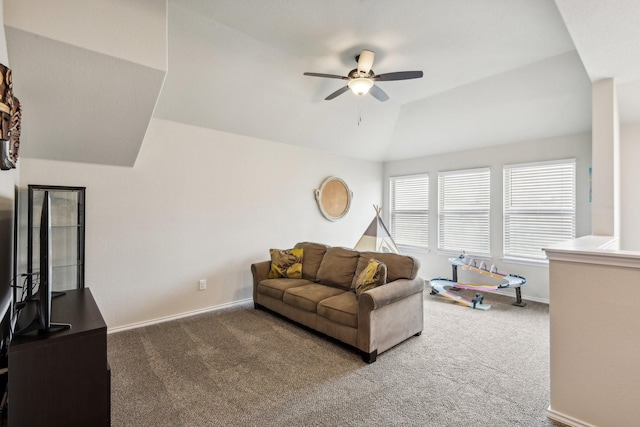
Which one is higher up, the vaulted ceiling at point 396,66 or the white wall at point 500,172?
the vaulted ceiling at point 396,66

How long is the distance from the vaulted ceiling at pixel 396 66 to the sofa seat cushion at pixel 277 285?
2.14 meters

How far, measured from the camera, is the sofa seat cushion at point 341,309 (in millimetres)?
2867

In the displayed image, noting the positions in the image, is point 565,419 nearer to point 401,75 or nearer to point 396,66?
point 401,75

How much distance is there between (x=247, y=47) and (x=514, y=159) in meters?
4.32

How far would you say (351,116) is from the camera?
15.9 ft

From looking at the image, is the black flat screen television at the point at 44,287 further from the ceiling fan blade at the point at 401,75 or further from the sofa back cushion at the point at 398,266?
the ceiling fan blade at the point at 401,75

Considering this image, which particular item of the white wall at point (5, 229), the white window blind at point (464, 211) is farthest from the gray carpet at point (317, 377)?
the white window blind at point (464, 211)

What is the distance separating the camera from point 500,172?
16.3 ft

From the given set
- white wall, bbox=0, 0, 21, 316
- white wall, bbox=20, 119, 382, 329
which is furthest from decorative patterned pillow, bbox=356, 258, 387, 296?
white wall, bbox=0, 0, 21, 316

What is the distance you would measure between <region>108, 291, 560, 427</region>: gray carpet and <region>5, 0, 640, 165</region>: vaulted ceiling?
218 cm

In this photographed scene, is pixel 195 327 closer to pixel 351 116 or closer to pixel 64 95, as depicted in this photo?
pixel 64 95

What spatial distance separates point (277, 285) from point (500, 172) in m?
4.04

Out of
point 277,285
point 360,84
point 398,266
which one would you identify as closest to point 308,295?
point 277,285

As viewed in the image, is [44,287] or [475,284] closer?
[44,287]
